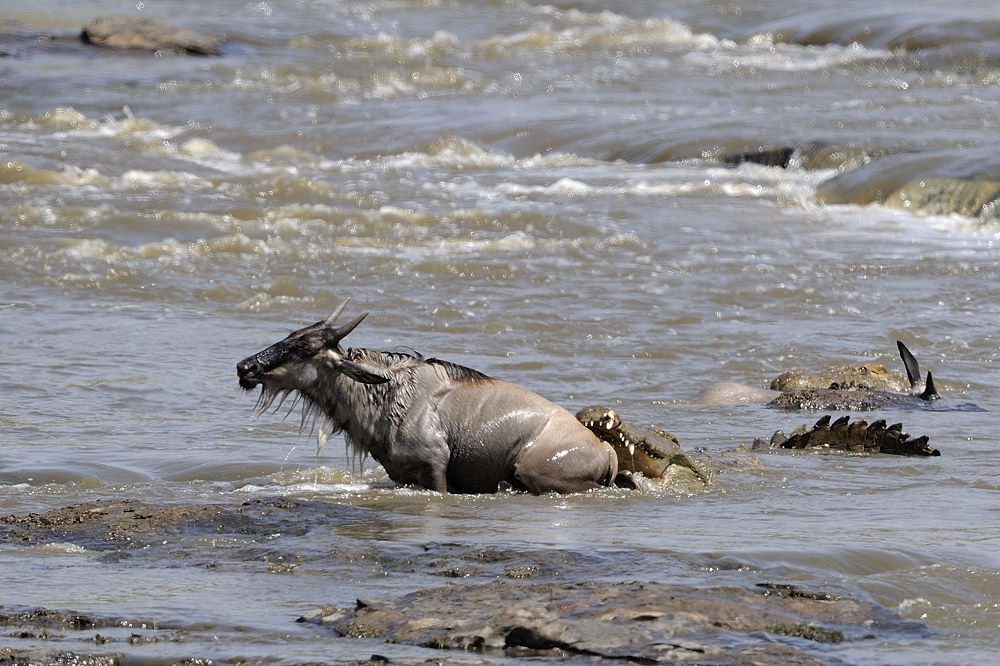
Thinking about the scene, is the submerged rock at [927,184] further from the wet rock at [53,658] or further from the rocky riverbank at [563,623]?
the wet rock at [53,658]

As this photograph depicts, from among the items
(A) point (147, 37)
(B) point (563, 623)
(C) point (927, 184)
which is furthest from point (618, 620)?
(A) point (147, 37)

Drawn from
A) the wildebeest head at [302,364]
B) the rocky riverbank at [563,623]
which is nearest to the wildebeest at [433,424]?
the wildebeest head at [302,364]

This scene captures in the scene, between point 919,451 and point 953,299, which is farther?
point 953,299

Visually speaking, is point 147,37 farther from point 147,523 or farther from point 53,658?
point 53,658

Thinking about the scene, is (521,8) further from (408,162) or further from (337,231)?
(337,231)

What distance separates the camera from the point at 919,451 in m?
8.81

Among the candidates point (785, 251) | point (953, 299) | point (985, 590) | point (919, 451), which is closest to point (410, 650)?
point (985, 590)

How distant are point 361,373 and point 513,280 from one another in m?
7.53

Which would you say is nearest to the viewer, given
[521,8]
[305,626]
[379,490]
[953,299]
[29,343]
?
[305,626]

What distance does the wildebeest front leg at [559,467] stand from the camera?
7727mm

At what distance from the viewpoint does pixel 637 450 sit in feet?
26.5

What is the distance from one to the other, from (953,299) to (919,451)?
19.8 ft

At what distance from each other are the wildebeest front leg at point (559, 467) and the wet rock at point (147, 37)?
28.3 m

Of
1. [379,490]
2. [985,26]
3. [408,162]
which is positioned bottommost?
[379,490]
